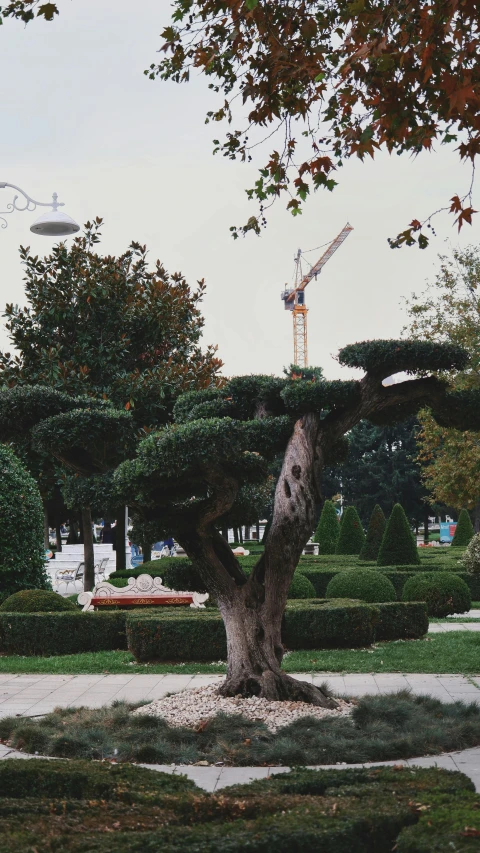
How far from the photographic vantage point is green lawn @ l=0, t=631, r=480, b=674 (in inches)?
474

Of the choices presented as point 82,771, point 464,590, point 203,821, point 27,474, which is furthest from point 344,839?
point 464,590

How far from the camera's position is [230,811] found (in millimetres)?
4793

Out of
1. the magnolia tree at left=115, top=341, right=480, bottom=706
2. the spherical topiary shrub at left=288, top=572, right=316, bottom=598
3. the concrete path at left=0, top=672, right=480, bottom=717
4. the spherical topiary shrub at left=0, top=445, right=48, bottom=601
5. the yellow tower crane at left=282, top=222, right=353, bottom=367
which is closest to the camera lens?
the magnolia tree at left=115, top=341, right=480, bottom=706

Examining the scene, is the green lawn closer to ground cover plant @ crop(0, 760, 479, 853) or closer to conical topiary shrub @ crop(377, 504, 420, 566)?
ground cover plant @ crop(0, 760, 479, 853)

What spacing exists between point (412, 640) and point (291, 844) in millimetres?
10792

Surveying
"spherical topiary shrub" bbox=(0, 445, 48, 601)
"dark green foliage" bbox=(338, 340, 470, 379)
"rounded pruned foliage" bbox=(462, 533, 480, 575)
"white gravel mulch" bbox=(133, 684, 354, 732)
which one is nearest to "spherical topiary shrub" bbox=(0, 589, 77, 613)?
"spherical topiary shrub" bbox=(0, 445, 48, 601)

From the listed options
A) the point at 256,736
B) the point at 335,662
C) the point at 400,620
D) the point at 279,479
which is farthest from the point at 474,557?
the point at 256,736

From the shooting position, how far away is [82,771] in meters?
5.77

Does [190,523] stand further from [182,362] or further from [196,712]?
[182,362]

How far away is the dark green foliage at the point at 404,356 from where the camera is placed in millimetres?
9102

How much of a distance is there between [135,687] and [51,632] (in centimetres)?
321

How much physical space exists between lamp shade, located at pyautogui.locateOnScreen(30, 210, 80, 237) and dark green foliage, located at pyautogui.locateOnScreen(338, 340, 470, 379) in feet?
18.3

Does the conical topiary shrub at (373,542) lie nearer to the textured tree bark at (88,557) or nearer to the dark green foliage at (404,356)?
the textured tree bark at (88,557)

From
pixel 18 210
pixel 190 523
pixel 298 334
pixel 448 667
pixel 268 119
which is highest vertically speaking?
pixel 298 334
